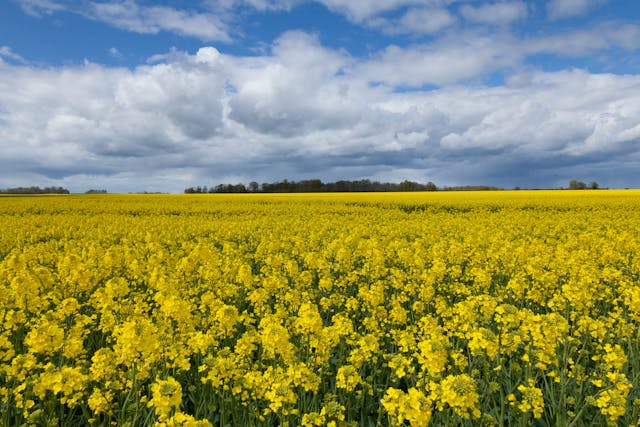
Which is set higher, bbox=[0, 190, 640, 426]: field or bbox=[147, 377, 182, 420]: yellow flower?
bbox=[147, 377, 182, 420]: yellow flower

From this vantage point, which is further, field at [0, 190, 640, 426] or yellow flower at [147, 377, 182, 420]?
field at [0, 190, 640, 426]

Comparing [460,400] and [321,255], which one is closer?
[460,400]

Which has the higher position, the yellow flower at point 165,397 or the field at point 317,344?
the yellow flower at point 165,397

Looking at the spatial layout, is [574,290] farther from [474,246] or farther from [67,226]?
[67,226]

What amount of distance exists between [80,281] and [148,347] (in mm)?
4219

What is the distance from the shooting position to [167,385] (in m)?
2.86

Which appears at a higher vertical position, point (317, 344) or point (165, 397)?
point (165, 397)

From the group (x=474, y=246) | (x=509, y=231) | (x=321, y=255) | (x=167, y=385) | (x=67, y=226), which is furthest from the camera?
(x=67, y=226)

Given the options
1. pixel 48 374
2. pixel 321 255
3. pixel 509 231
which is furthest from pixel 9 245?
pixel 509 231

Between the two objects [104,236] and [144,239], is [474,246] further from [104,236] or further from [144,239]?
[104,236]

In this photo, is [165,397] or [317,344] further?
[317,344]

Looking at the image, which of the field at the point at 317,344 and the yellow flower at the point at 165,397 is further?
the field at the point at 317,344

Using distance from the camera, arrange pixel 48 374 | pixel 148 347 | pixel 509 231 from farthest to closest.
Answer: pixel 509 231 → pixel 148 347 → pixel 48 374

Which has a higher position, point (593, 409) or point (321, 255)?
point (321, 255)
